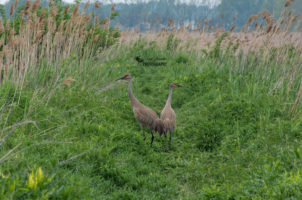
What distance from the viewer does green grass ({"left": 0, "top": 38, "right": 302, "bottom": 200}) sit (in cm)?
347

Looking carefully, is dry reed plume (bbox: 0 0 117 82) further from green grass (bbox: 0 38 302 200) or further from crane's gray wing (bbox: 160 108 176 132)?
crane's gray wing (bbox: 160 108 176 132)

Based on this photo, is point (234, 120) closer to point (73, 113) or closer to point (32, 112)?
point (73, 113)

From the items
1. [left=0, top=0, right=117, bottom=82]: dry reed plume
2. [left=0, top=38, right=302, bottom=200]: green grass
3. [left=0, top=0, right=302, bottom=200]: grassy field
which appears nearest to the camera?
[left=0, top=38, right=302, bottom=200]: green grass

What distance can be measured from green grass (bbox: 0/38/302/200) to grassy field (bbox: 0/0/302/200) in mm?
19

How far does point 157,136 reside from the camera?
6.58 meters

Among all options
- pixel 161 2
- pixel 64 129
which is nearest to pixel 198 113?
pixel 64 129

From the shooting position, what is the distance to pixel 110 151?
15.7ft

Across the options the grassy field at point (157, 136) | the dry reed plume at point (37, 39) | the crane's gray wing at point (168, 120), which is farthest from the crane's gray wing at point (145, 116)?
the dry reed plume at point (37, 39)

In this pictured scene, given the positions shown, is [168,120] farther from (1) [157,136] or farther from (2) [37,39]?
(2) [37,39]

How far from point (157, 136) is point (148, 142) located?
Answer: 2.12ft

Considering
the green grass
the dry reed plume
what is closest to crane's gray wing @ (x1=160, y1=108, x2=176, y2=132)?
the green grass

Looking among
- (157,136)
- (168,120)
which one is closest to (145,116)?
(168,120)

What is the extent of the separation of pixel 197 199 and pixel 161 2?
2618 inches

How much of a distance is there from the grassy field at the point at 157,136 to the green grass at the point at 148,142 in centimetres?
2
